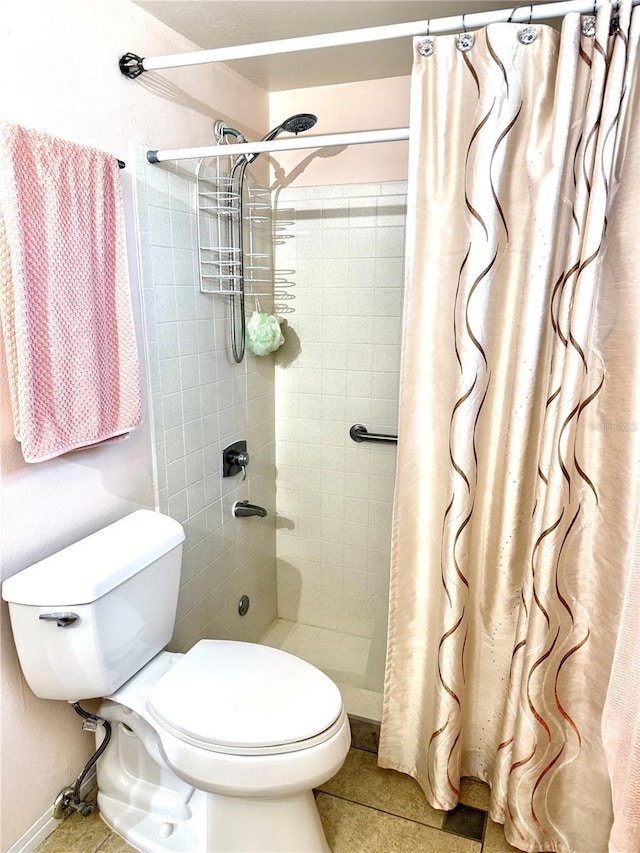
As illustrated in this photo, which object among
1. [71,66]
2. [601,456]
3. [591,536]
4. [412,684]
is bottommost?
[412,684]

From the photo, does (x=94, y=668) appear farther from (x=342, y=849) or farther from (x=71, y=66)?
(x=71, y=66)

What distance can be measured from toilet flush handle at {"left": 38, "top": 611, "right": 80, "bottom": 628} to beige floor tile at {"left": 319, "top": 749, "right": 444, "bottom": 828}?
95cm

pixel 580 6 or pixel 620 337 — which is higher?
pixel 580 6

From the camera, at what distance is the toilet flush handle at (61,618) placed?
1201 millimetres

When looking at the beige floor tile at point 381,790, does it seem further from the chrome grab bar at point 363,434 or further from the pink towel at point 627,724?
the chrome grab bar at point 363,434

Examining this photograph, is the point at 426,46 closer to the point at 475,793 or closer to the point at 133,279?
the point at 133,279

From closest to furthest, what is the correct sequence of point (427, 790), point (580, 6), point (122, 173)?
point (580, 6)
point (122, 173)
point (427, 790)

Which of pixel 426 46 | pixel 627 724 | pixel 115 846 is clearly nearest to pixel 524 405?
pixel 627 724

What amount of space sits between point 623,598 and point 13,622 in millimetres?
1371

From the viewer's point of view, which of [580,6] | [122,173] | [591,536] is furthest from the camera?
[122,173]

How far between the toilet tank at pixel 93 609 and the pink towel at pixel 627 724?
1092mm

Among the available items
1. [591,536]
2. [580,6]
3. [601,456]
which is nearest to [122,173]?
[580,6]

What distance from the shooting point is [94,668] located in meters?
1.28

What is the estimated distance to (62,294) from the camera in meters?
1.23
